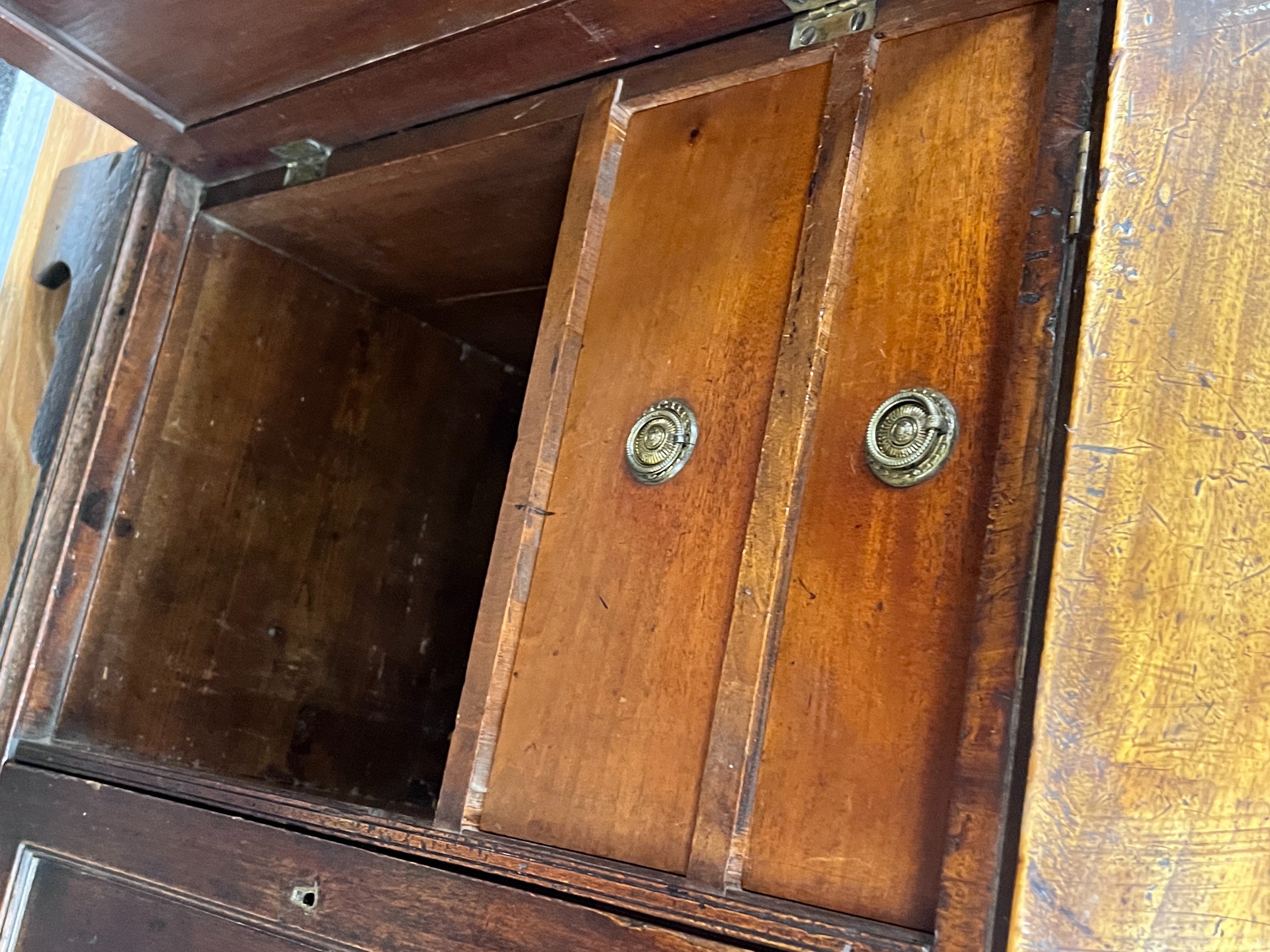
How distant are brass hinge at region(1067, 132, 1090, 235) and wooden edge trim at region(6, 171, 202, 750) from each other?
1.37 m

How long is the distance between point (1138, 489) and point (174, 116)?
4.62 ft

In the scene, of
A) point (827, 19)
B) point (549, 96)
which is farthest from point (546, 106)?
point (827, 19)

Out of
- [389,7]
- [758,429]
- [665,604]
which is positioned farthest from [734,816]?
[389,7]

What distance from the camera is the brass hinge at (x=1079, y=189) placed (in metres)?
0.94

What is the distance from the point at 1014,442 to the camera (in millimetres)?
908

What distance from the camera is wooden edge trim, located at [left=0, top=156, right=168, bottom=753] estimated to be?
64.7 inches

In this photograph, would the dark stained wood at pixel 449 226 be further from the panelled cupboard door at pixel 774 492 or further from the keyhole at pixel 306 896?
the keyhole at pixel 306 896

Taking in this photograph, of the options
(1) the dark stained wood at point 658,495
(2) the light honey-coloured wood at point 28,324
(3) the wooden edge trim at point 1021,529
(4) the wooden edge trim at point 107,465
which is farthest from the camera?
(2) the light honey-coloured wood at point 28,324

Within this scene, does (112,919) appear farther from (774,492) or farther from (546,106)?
(546,106)

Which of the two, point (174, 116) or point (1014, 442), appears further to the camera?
point (174, 116)

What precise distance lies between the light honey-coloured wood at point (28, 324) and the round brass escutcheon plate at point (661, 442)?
3.38ft

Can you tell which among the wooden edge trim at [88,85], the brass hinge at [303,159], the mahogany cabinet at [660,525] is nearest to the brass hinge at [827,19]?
the mahogany cabinet at [660,525]

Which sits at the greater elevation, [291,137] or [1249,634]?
[291,137]

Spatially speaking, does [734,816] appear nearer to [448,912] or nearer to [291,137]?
[448,912]
